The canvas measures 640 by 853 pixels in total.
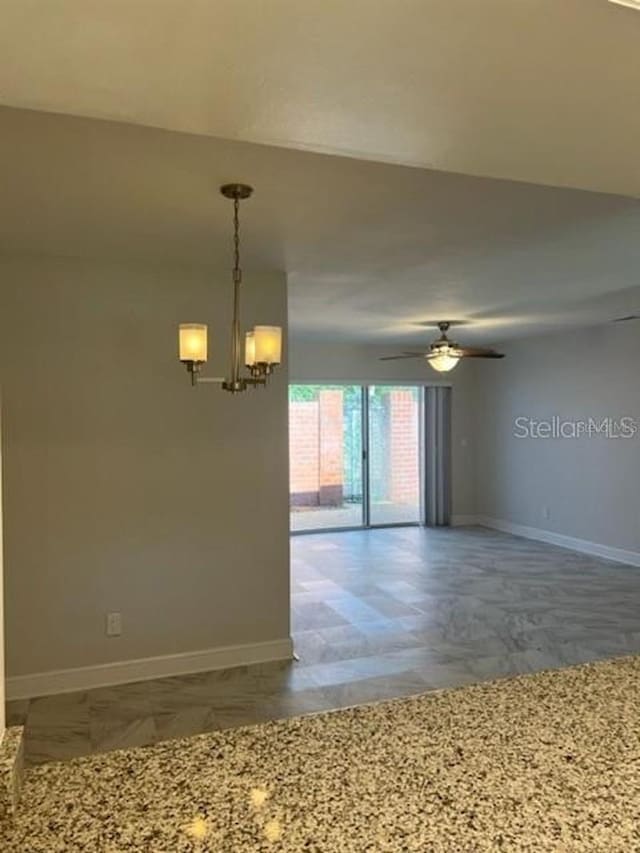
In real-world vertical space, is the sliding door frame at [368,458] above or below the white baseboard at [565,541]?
above

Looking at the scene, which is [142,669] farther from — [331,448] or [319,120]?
[331,448]

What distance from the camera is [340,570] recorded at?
260 inches

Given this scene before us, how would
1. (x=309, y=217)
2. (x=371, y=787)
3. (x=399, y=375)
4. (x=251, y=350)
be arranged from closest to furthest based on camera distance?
1. (x=371, y=787)
2. (x=251, y=350)
3. (x=309, y=217)
4. (x=399, y=375)

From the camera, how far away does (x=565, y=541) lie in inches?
300

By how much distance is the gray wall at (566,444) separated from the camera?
6.75 m

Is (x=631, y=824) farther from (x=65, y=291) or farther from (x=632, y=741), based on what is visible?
(x=65, y=291)

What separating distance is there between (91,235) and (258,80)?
2335 mm

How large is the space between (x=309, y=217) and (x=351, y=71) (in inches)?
71.5

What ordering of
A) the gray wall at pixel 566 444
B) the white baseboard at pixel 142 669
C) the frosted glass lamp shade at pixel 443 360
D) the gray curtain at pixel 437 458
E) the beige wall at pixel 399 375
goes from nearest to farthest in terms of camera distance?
the white baseboard at pixel 142 669
the frosted glass lamp shade at pixel 443 360
the gray wall at pixel 566 444
the beige wall at pixel 399 375
the gray curtain at pixel 437 458

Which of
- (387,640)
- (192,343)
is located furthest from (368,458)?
(192,343)

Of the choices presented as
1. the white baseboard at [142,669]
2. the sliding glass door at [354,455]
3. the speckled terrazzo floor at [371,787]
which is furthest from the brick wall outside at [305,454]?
the speckled terrazzo floor at [371,787]

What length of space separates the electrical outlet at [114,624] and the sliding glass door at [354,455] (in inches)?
196

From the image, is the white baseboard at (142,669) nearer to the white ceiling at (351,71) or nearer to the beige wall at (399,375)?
the white ceiling at (351,71)

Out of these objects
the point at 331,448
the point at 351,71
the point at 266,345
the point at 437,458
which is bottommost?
the point at 437,458
